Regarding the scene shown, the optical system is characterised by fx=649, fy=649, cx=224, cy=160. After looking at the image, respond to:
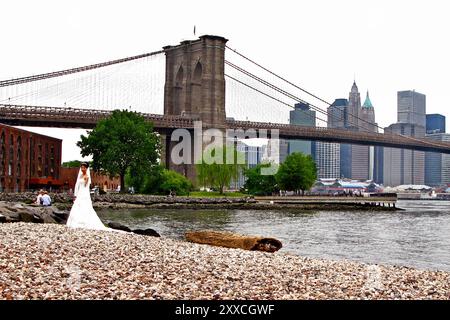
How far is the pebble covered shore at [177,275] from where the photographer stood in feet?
31.1

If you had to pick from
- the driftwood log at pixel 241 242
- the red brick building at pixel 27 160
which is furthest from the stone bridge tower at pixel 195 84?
the driftwood log at pixel 241 242

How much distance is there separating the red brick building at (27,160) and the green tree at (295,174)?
33578 millimetres

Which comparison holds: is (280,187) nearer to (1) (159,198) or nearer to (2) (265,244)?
(1) (159,198)

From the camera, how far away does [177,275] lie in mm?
10859

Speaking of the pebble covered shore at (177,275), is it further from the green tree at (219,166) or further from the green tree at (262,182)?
the green tree at (262,182)

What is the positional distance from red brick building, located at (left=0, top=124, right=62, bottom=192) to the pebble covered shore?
6491 cm

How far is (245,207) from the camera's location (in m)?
73.8

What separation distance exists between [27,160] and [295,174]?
39.3 meters

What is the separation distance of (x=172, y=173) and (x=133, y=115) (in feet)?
29.9

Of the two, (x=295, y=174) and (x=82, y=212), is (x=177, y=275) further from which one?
(x=295, y=174)

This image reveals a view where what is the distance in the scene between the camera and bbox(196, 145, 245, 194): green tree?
8788 cm

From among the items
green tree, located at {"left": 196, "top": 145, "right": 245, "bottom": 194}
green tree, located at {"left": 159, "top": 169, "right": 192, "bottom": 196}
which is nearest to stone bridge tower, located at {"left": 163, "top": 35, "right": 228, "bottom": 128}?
green tree, located at {"left": 196, "top": 145, "right": 245, "bottom": 194}

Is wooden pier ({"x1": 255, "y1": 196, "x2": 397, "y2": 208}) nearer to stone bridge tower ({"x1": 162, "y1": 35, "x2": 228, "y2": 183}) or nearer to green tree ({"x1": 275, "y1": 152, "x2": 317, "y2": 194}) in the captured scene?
green tree ({"x1": 275, "y1": 152, "x2": 317, "y2": 194})

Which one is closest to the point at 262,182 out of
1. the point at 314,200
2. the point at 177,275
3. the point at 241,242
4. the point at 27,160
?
the point at 314,200
